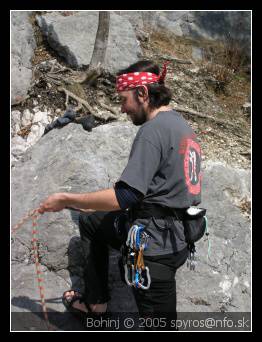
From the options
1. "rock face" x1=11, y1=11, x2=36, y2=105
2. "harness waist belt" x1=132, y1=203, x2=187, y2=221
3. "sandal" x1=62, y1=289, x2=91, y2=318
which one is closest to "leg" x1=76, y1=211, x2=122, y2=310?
"sandal" x1=62, y1=289, x2=91, y2=318

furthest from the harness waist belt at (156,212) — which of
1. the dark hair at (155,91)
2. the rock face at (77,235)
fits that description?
the rock face at (77,235)

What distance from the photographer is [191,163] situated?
3035 mm

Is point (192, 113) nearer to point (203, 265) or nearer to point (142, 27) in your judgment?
point (142, 27)

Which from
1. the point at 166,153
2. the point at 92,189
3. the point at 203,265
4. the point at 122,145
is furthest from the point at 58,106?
the point at 166,153

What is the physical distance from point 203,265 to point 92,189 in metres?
1.36

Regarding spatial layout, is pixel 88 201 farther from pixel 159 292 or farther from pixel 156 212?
pixel 159 292

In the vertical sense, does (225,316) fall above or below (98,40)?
below

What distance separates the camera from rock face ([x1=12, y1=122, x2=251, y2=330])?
394cm

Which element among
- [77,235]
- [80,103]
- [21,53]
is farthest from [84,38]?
[77,235]

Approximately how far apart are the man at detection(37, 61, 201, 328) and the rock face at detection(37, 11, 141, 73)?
409 centimetres

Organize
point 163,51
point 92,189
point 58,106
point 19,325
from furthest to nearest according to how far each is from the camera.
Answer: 1. point 163,51
2. point 58,106
3. point 92,189
4. point 19,325

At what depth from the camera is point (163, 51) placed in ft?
27.8

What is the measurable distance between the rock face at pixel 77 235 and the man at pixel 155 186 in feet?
3.41

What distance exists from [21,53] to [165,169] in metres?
4.40
